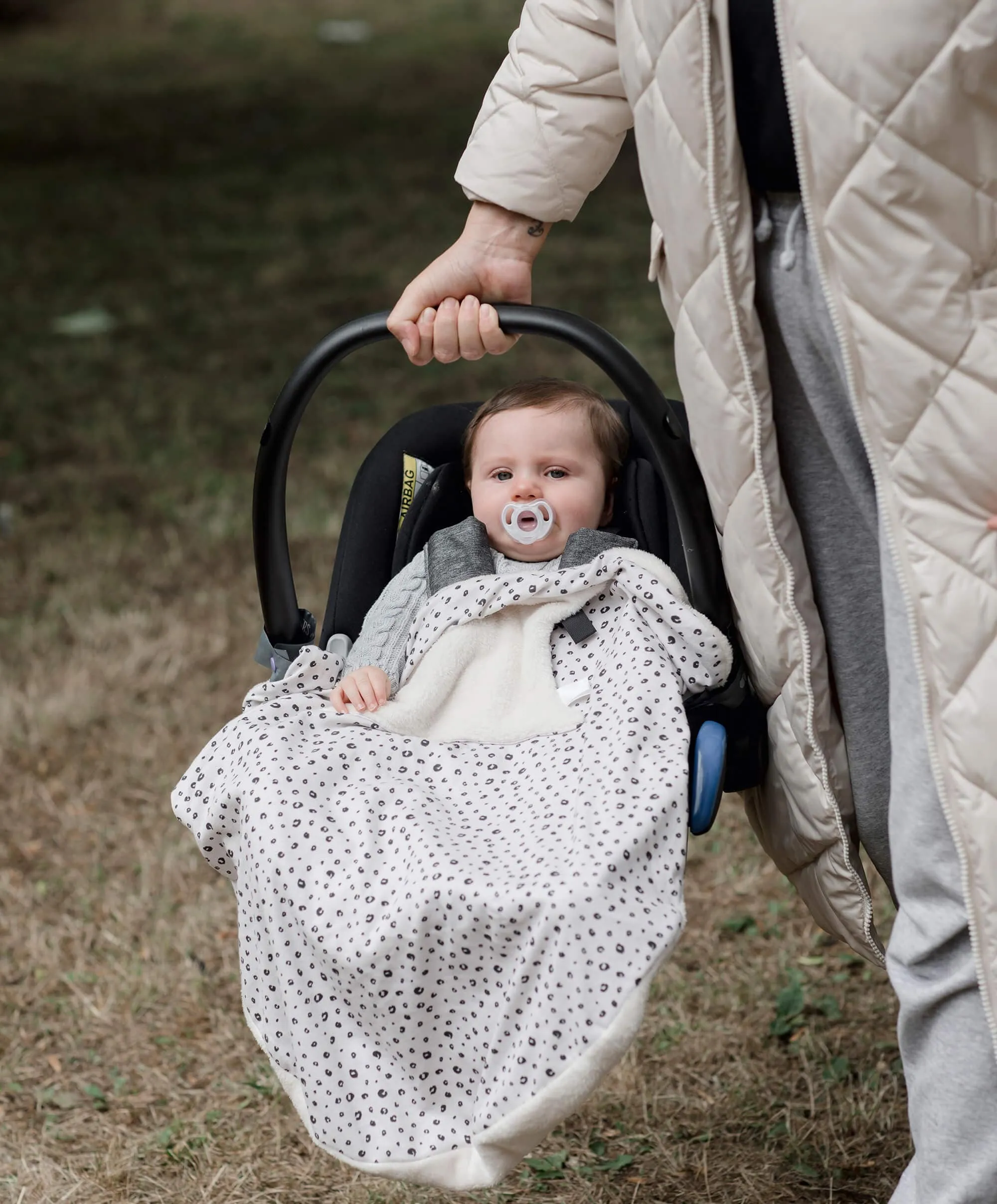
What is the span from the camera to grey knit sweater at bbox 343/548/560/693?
198 centimetres

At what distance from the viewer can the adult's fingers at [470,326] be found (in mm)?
1855

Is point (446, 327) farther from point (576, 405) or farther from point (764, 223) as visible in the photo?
point (764, 223)

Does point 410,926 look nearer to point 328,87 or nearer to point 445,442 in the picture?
point 445,442

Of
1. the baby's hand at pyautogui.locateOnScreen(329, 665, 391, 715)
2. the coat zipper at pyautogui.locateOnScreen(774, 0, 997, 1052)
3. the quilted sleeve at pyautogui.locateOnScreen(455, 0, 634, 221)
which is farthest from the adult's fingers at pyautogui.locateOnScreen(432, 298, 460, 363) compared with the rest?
the coat zipper at pyautogui.locateOnScreen(774, 0, 997, 1052)

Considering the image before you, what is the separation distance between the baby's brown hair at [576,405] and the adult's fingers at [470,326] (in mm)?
233

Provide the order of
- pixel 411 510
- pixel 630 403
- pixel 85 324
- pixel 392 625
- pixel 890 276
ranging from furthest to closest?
pixel 85 324 < pixel 411 510 < pixel 392 625 < pixel 630 403 < pixel 890 276

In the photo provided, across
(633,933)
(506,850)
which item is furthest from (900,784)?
(506,850)

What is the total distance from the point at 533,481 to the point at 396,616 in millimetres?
262

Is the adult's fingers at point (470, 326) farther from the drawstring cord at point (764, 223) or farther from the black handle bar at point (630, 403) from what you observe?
the drawstring cord at point (764, 223)

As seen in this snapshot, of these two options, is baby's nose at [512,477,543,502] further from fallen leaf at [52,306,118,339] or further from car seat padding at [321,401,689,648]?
fallen leaf at [52,306,118,339]

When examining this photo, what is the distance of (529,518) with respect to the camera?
6.79 feet

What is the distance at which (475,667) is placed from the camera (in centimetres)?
192

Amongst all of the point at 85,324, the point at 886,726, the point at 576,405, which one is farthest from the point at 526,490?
the point at 85,324

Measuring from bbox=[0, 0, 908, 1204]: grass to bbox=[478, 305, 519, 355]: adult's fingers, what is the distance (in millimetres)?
1259
